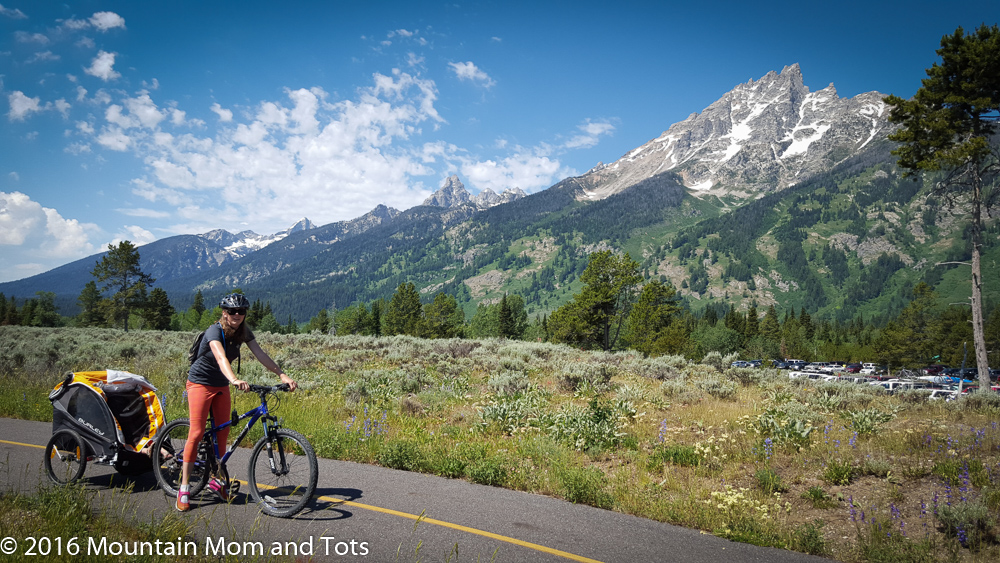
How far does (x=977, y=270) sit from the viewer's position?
16422mm

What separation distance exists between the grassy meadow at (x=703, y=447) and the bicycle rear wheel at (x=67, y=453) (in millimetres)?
3224

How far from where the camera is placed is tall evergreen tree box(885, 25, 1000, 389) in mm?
16266

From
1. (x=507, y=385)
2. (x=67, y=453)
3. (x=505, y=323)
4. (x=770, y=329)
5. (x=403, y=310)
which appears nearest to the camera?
(x=67, y=453)

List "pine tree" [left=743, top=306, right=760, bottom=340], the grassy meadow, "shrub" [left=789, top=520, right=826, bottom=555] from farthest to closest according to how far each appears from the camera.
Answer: "pine tree" [left=743, top=306, right=760, bottom=340] → the grassy meadow → "shrub" [left=789, top=520, right=826, bottom=555]

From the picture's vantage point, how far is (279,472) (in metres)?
5.22

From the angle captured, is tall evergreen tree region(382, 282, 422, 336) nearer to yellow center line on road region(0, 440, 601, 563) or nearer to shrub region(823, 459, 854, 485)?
yellow center line on road region(0, 440, 601, 563)

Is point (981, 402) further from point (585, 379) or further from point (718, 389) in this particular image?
point (585, 379)

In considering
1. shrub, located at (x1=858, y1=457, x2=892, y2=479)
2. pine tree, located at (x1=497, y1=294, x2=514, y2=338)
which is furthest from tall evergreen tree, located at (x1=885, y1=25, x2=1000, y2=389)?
pine tree, located at (x1=497, y1=294, x2=514, y2=338)

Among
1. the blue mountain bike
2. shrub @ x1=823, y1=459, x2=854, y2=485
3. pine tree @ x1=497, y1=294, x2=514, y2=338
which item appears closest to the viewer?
the blue mountain bike

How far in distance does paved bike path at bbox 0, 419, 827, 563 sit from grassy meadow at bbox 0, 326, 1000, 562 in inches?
19.4

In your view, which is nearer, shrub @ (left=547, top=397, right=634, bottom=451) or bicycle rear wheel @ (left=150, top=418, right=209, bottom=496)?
bicycle rear wheel @ (left=150, top=418, right=209, bottom=496)

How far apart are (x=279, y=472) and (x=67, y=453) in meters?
3.31

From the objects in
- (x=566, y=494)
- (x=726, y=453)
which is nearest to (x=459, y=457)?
(x=566, y=494)

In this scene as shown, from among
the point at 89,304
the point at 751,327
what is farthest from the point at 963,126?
the point at 89,304
